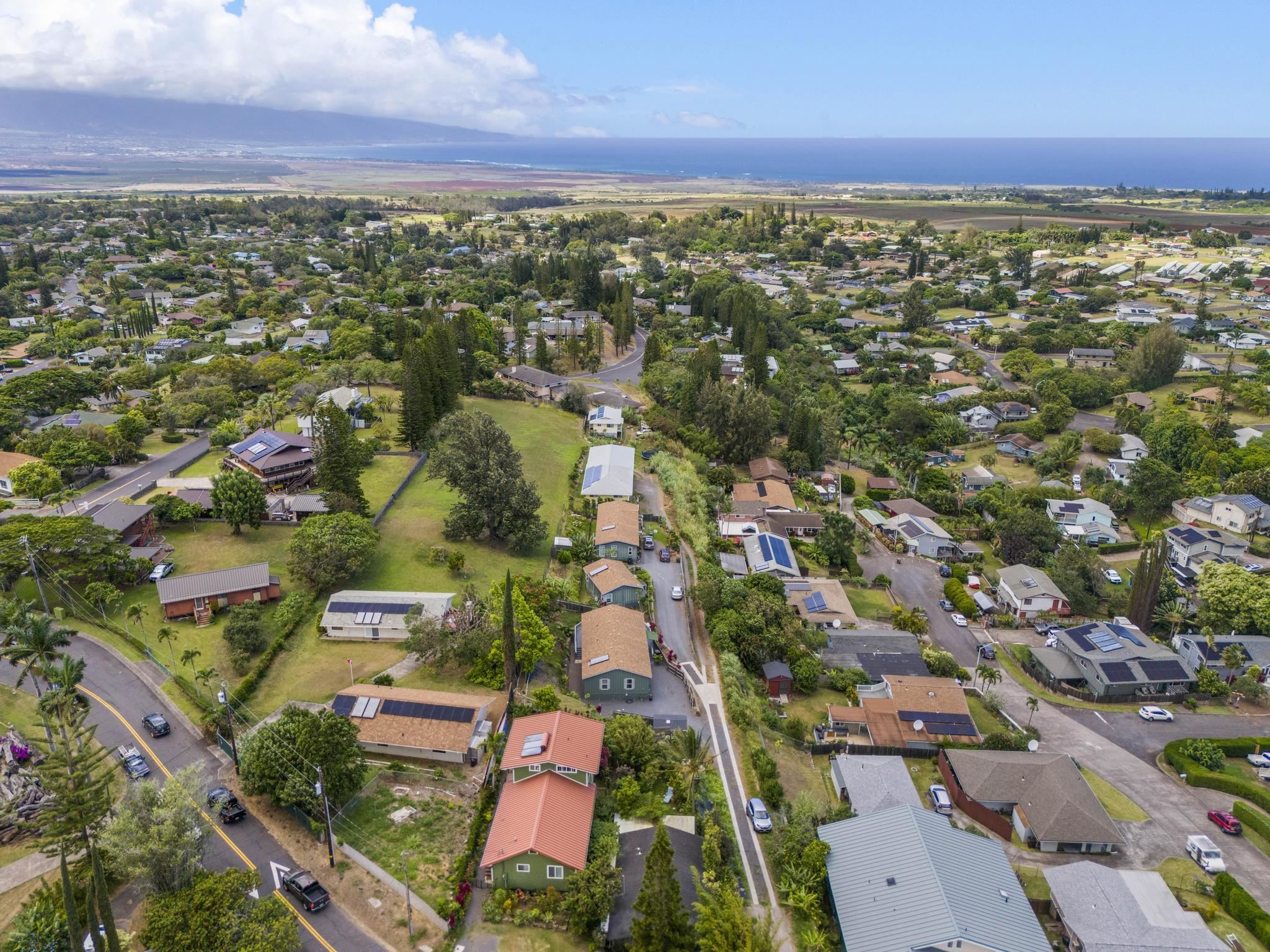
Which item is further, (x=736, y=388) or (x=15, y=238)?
(x=15, y=238)

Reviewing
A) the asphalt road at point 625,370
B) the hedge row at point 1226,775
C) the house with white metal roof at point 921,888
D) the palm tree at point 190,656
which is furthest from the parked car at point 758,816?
the asphalt road at point 625,370

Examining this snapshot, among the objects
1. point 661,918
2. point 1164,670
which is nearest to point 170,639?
point 661,918

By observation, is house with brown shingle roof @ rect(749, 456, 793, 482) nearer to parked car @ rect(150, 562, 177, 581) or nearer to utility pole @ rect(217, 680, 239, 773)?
parked car @ rect(150, 562, 177, 581)

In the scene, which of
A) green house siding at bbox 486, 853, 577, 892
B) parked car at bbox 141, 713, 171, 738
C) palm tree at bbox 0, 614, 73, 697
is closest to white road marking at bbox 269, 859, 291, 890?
green house siding at bbox 486, 853, 577, 892

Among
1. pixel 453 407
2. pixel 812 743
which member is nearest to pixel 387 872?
pixel 812 743

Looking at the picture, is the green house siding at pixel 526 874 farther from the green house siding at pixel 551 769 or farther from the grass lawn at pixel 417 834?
the green house siding at pixel 551 769

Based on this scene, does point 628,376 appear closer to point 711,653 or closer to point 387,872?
point 711,653
